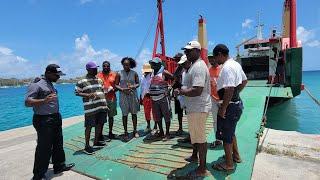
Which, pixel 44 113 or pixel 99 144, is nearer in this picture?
pixel 44 113

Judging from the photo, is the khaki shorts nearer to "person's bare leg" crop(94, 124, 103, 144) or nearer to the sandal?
the sandal

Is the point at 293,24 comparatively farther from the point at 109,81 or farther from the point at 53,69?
the point at 53,69

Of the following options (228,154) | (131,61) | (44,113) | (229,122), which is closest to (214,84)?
(229,122)

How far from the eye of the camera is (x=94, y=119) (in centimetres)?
548

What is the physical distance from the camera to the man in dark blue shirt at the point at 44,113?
4.28m

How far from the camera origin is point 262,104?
8.44 m

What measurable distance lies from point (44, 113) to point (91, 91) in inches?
46.9

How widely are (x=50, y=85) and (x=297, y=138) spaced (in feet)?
20.1

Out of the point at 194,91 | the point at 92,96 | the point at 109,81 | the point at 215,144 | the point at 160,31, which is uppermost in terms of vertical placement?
the point at 160,31

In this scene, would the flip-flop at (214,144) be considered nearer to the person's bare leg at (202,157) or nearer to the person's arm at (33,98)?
the person's bare leg at (202,157)

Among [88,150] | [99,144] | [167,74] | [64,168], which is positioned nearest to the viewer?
[64,168]

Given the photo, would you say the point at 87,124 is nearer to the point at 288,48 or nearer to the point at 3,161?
the point at 3,161

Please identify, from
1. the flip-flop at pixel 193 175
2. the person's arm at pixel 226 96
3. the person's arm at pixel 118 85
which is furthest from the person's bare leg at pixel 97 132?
the person's arm at pixel 226 96

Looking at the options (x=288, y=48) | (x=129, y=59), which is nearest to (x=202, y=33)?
(x=288, y=48)
